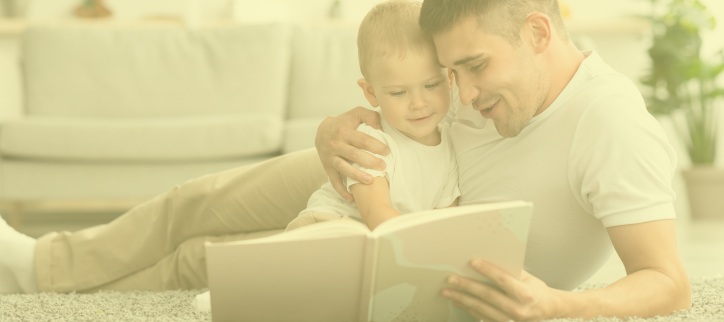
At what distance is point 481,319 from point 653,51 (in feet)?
10.5

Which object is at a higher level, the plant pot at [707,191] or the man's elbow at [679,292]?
the man's elbow at [679,292]

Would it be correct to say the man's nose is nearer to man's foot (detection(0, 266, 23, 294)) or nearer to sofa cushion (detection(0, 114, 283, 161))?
man's foot (detection(0, 266, 23, 294))

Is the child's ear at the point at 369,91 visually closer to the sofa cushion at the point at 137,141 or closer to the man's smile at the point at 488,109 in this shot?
the man's smile at the point at 488,109

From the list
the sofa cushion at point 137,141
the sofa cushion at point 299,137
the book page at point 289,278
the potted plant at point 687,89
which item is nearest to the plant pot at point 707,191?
the potted plant at point 687,89

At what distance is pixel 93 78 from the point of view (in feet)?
10.3

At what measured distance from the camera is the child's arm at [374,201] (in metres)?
1.03

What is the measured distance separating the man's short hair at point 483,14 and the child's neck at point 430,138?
21 cm

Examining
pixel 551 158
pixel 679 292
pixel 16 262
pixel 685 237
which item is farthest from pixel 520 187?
pixel 685 237

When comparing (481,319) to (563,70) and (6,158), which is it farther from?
(6,158)

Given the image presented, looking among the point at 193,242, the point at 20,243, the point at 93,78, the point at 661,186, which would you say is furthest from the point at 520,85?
the point at 93,78

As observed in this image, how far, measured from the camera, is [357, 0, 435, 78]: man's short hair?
3.65ft

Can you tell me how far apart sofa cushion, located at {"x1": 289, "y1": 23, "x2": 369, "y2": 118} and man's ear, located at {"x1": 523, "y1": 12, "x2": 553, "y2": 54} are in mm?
1909

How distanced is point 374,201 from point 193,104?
224cm

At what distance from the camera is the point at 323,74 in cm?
316
